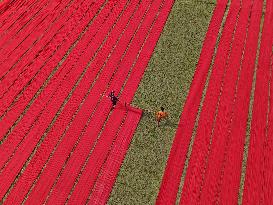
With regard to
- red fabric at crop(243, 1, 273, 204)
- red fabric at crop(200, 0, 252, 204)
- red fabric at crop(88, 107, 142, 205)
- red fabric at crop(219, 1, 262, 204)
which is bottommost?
red fabric at crop(243, 1, 273, 204)

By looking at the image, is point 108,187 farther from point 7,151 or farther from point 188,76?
point 188,76

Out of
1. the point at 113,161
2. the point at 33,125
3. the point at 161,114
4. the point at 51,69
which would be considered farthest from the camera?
the point at 51,69

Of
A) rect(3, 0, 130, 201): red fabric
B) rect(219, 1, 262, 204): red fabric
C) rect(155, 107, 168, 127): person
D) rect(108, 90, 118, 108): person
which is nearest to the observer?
rect(219, 1, 262, 204): red fabric

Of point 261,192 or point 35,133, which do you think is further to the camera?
point 35,133

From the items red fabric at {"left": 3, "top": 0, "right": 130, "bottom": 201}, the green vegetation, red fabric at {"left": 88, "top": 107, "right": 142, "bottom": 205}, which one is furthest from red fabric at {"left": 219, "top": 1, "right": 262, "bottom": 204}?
red fabric at {"left": 3, "top": 0, "right": 130, "bottom": 201}

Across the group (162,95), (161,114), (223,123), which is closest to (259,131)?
(223,123)

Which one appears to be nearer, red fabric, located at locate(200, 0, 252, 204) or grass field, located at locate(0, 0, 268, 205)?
red fabric, located at locate(200, 0, 252, 204)

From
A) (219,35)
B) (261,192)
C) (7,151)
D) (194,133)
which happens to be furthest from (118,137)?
(219,35)

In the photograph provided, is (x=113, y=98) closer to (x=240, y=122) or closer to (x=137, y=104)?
(x=137, y=104)

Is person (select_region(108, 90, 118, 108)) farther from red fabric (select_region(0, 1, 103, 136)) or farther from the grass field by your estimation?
red fabric (select_region(0, 1, 103, 136))
